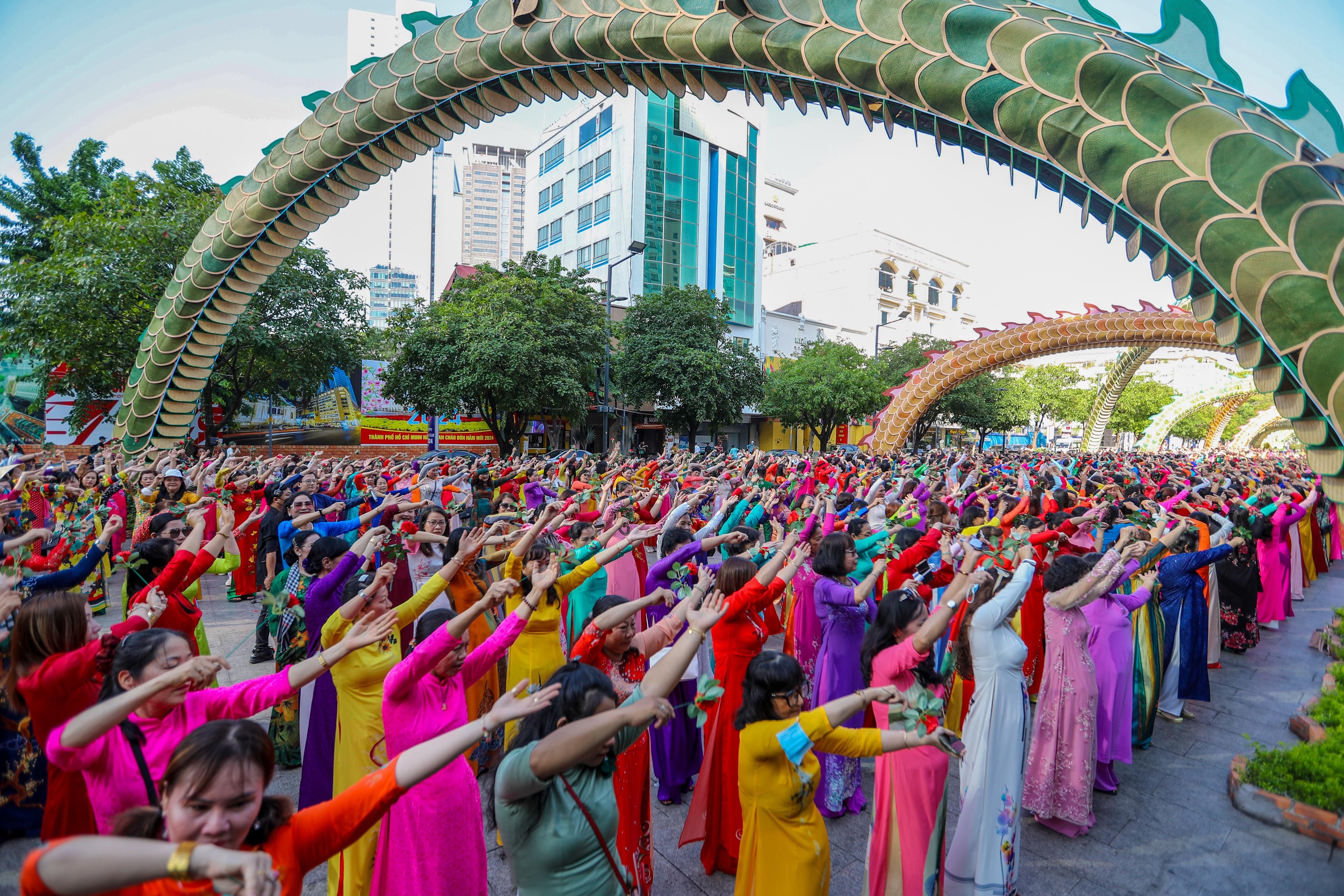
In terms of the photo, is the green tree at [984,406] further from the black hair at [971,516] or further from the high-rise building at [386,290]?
the high-rise building at [386,290]

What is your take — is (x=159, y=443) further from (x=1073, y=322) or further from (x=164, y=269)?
(x=1073, y=322)

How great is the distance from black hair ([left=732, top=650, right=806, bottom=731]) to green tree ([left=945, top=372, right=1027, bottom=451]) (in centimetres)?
2686

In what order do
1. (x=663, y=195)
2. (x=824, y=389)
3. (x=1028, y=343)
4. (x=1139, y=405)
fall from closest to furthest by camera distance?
(x=1028, y=343), (x=824, y=389), (x=663, y=195), (x=1139, y=405)

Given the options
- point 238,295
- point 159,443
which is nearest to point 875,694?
point 238,295

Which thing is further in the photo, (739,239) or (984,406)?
(739,239)

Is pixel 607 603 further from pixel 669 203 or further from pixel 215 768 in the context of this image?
pixel 669 203

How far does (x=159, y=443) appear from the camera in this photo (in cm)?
1376

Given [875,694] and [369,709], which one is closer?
[875,694]

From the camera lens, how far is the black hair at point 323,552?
3559mm

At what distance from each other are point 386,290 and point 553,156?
10458 centimetres

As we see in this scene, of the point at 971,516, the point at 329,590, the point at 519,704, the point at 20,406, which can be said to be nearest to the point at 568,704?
the point at 519,704

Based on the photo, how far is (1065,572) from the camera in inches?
144

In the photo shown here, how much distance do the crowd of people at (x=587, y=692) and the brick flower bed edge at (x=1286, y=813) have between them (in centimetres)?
59

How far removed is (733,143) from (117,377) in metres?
30.8
